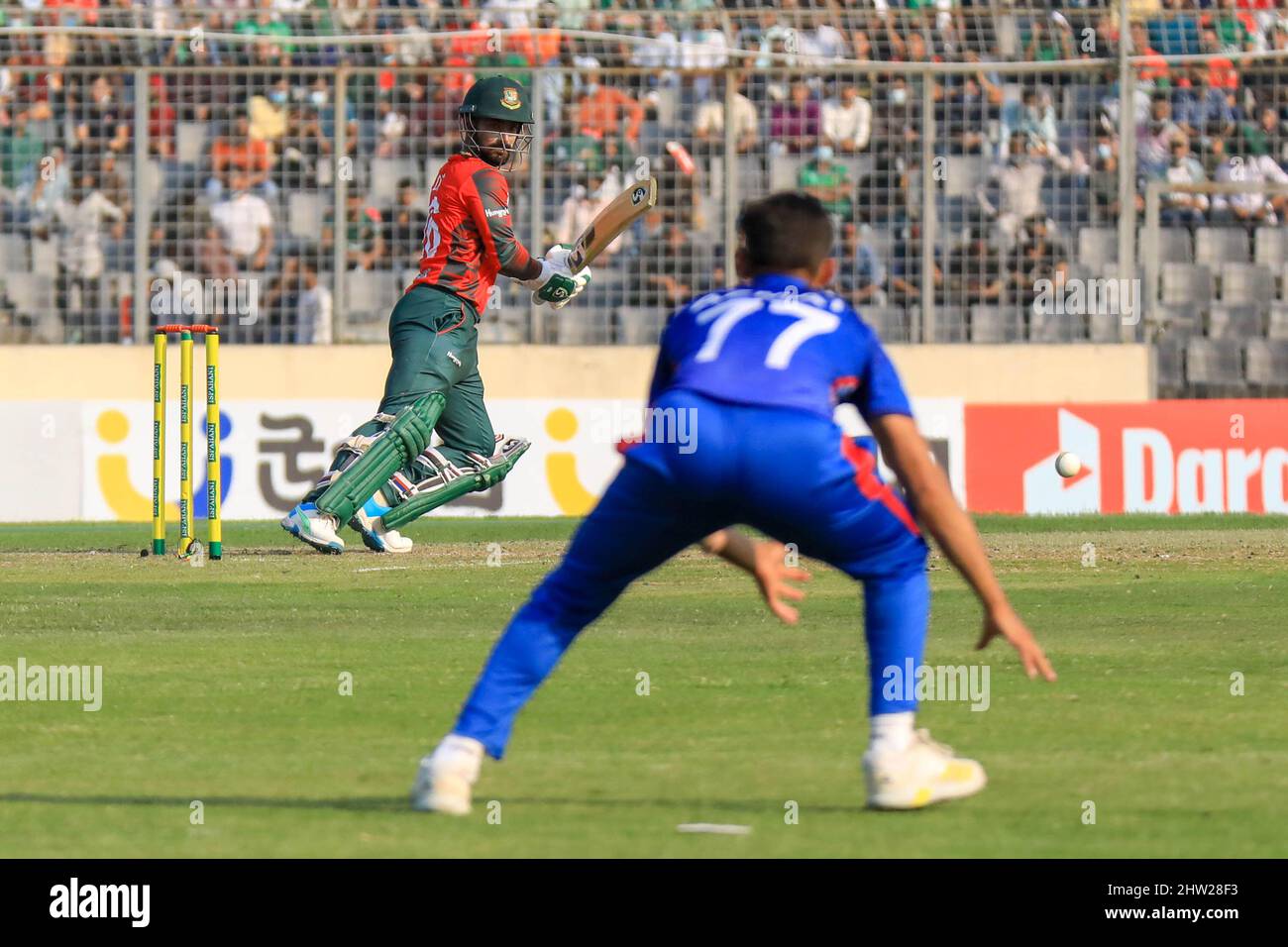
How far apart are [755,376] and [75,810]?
87.7 inches

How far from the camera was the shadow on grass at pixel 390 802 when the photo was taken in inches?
241

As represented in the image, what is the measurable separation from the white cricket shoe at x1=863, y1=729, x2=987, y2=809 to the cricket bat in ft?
24.0

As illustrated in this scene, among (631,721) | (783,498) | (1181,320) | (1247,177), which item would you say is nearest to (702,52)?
(1181,320)

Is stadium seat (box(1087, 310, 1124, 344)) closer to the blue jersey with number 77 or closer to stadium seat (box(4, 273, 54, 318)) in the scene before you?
stadium seat (box(4, 273, 54, 318))

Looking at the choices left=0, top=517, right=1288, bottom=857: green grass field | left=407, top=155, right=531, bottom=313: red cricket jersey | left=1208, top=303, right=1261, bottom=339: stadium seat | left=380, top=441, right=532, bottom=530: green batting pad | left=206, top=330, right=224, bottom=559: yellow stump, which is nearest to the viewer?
left=0, top=517, right=1288, bottom=857: green grass field

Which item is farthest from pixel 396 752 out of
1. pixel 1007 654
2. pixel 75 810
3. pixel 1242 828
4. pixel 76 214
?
pixel 76 214

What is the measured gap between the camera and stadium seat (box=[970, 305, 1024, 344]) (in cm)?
2303

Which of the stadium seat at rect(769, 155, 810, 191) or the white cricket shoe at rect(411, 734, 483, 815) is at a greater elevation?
the stadium seat at rect(769, 155, 810, 191)

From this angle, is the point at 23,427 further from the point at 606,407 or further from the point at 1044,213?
the point at 1044,213

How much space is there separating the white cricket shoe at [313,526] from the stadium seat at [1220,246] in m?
13.1

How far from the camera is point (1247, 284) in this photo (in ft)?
75.9

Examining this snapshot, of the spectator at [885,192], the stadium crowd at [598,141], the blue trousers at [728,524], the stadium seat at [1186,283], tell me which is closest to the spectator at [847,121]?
the stadium crowd at [598,141]

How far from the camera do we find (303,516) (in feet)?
42.3

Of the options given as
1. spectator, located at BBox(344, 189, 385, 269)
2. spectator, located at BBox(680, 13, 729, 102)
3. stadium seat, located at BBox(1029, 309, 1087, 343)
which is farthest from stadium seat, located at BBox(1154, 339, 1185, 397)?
spectator, located at BBox(344, 189, 385, 269)
